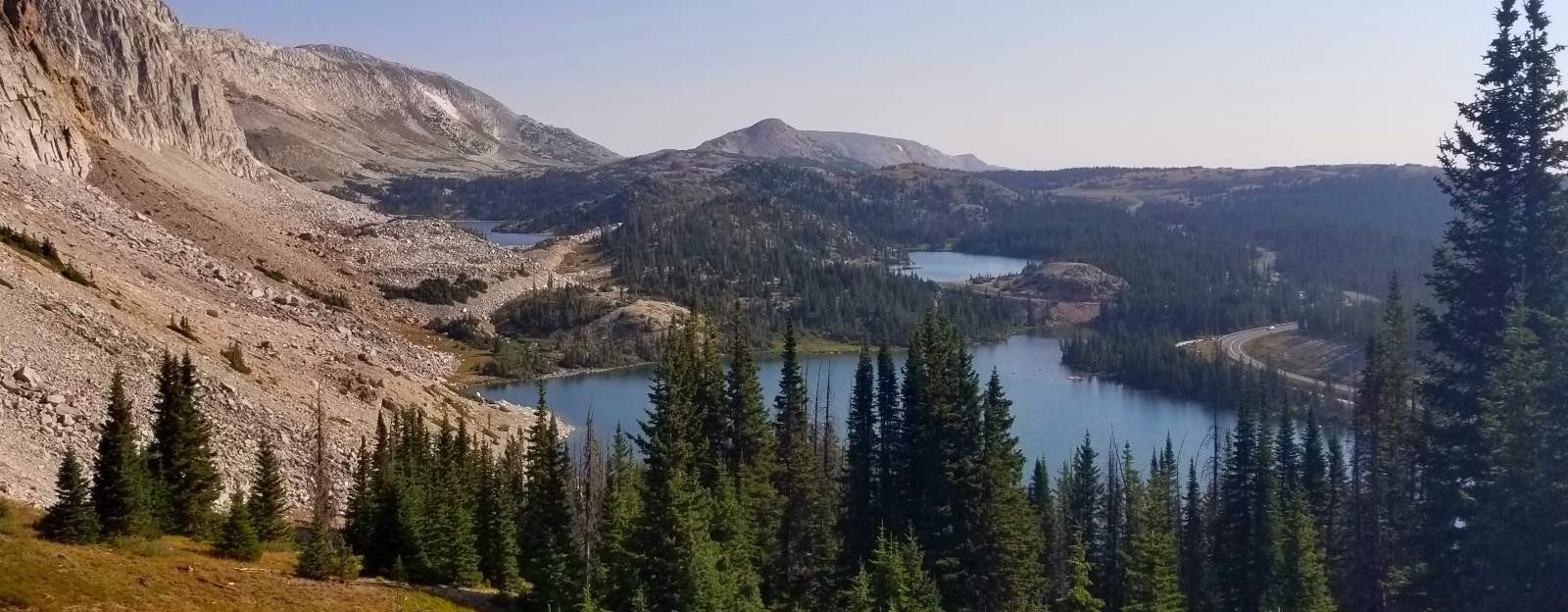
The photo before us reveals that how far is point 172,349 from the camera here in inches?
2069

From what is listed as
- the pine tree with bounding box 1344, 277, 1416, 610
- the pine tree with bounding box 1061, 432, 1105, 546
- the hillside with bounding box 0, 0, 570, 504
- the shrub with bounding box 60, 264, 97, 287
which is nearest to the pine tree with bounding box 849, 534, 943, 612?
the pine tree with bounding box 1344, 277, 1416, 610

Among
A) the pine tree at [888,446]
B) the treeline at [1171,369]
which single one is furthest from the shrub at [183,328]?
the treeline at [1171,369]

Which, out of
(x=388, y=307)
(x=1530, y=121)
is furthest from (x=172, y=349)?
(x=388, y=307)

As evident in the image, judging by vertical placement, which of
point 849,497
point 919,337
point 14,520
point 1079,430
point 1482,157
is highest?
point 1482,157

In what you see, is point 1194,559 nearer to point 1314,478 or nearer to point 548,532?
point 1314,478

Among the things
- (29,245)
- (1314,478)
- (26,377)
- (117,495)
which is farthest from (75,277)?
(1314,478)

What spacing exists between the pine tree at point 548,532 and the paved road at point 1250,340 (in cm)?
11642

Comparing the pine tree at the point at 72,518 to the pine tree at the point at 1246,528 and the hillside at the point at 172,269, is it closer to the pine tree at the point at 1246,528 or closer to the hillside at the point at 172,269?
the hillside at the point at 172,269

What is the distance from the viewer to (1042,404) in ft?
406

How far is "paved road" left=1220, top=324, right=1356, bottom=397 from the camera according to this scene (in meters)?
136

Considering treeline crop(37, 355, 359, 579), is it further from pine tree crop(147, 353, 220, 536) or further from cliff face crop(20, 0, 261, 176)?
cliff face crop(20, 0, 261, 176)

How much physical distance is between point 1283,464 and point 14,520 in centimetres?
5589

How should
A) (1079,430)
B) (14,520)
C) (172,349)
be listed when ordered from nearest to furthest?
(14,520)
(172,349)
(1079,430)

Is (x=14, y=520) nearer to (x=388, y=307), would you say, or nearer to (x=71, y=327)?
(x=71, y=327)
